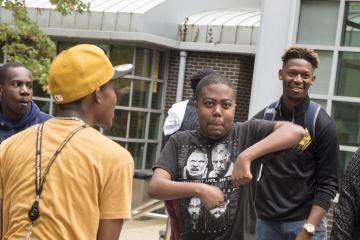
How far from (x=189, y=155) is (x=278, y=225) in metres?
1.12

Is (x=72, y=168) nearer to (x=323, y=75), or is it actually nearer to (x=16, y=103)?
Result: (x=16, y=103)

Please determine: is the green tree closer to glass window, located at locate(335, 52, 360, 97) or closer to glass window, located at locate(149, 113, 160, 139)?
glass window, located at locate(335, 52, 360, 97)

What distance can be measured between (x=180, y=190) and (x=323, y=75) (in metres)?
6.08

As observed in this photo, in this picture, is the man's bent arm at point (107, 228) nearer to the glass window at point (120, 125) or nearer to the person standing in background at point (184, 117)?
the person standing in background at point (184, 117)

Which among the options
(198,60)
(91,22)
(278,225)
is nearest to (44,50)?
(91,22)

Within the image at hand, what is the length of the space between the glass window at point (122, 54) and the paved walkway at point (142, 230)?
3126mm

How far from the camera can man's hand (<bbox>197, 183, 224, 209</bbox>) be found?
119 inches

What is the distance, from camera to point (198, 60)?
41.9 feet

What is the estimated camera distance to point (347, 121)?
8.84 metres

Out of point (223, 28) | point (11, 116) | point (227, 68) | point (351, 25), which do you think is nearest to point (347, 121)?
point (351, 25)

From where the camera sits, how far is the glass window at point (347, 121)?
874 cm

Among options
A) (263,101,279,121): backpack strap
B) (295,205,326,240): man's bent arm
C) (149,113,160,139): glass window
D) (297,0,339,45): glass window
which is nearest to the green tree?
(297,0,339,45): glass window

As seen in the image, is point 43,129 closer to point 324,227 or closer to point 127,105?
point 324,227

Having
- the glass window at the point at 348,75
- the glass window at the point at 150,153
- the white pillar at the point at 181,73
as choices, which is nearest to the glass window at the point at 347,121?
the glass window at the point at 348,75
